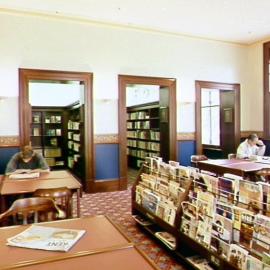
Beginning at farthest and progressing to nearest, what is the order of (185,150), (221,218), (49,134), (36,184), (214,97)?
(49,134) < (214,97) < (185,150) < (36,184) < (221,218)

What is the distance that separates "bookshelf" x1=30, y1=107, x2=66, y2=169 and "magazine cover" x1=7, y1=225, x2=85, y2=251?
25.8 ft

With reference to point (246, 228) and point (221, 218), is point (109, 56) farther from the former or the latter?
point (246, 228)

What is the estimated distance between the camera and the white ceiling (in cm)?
529

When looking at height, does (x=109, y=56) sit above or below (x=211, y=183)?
above

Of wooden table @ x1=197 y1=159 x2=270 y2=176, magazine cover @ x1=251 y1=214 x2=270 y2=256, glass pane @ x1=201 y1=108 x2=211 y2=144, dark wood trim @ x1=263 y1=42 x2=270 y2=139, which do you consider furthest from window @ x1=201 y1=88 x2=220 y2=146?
magazine cover @ x1=251 y1=214 x2=270 y2=256

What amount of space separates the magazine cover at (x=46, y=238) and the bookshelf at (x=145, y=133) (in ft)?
18.0

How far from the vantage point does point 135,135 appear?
376 inches

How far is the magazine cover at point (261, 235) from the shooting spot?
2.06m

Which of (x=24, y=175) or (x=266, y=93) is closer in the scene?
(x=24, y=175)

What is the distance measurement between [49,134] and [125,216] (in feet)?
19.2

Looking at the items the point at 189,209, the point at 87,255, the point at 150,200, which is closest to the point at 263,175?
the point at 150,200

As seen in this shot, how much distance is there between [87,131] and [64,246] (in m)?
4.71

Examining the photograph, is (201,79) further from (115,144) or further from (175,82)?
(115,144)

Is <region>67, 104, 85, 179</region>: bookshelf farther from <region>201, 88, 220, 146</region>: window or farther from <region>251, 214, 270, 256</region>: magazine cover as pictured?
<region>251, 214, 270, 256</region>: magazine cover
